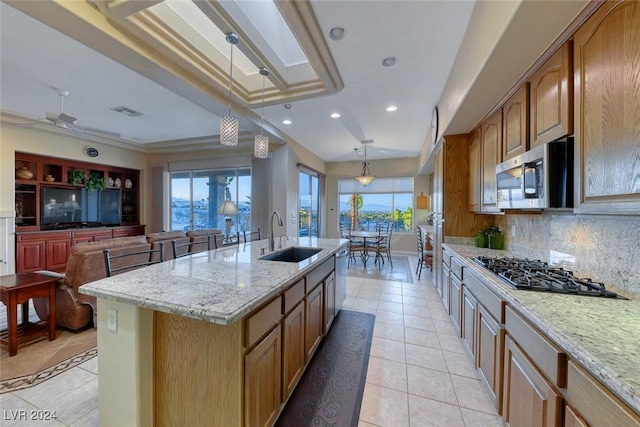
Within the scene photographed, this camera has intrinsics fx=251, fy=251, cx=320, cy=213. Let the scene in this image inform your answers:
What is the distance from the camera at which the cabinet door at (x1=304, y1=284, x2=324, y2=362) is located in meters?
1.99

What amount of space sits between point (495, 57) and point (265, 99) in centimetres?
258

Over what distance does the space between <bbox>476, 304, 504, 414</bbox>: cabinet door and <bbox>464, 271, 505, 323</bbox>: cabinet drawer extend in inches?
1.8

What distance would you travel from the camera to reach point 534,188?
1.65 meters

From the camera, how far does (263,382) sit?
136 centimetres

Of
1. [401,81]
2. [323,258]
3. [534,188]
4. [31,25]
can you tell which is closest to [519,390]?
[534,188]

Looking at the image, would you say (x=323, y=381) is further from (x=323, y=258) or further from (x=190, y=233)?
(x=190, y=233)

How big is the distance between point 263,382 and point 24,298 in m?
2.53

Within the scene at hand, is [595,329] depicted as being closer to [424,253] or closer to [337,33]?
[337,33]

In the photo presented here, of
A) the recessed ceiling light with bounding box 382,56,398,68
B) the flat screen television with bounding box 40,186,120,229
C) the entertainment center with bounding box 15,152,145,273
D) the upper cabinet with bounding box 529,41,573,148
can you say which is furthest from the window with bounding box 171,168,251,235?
the upper cabinet with bounding box 529,41,573,148

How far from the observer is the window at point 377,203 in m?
7.45

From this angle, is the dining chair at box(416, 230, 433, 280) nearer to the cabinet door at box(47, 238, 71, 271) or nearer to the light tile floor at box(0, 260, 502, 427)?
the light tile floor at box(0, 260, 502, 427)

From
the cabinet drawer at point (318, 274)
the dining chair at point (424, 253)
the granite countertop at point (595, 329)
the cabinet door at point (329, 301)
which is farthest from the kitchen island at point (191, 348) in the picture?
the dining chair at point (424, 253)

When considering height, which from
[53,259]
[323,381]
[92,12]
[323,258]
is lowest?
[323,381]

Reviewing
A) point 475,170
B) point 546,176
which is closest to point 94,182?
point 475,170
